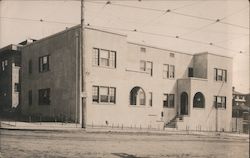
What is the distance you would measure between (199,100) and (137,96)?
373 inches

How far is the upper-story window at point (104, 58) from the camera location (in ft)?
88.6

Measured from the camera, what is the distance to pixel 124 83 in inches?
1131

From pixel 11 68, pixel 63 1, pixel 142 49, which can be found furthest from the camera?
pixel 11 68

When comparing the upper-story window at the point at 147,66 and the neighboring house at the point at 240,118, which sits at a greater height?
the upper-story window at the point at 147,66

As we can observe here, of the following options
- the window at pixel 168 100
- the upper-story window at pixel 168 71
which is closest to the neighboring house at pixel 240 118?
the window at pixel 168 100

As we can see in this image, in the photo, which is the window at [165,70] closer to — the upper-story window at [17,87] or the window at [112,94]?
the window at [112,94]

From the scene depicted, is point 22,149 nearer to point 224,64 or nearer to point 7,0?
point 7,0

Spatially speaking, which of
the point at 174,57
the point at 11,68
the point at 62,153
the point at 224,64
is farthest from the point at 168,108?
the point at 62,153

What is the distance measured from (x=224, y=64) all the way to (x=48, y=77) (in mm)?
20219

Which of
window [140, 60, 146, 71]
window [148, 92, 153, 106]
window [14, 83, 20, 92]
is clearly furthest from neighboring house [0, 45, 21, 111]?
window [148, 92, 153, 106]

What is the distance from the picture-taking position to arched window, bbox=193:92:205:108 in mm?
37281

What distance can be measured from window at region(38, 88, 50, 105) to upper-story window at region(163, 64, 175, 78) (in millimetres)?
12361

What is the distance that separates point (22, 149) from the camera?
11.3m

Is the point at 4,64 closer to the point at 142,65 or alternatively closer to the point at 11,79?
the point at 11,79
